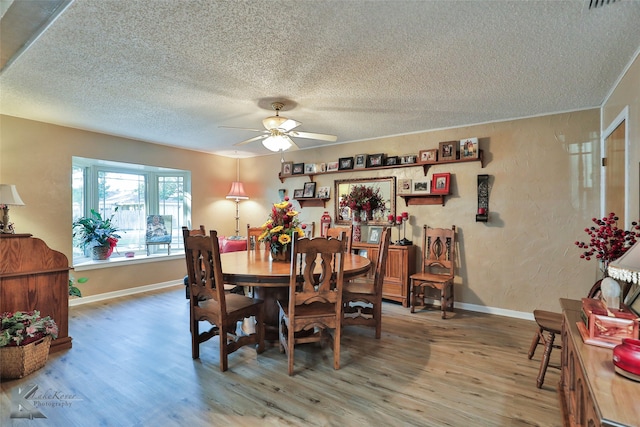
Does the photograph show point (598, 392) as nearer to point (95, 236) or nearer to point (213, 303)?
point (213, 303)

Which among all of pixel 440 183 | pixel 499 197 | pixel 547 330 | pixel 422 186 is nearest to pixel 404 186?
pixel 422 186

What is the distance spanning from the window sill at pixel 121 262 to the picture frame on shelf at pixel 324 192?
269 centimetres

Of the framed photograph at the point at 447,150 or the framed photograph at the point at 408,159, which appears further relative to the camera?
the framed photograph at the point at 408,159

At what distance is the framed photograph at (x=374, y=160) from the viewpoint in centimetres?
477

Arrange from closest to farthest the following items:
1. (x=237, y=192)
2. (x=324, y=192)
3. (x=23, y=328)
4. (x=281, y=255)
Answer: (x=23, y=328)
(x=281, y=255)
(x=324, y=192)
(x=237, y=192)

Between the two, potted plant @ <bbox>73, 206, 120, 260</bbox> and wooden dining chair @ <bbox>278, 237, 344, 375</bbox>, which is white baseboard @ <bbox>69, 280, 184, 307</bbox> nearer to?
potted plant @ <bbox>73, 206, 120, 260</bbox>

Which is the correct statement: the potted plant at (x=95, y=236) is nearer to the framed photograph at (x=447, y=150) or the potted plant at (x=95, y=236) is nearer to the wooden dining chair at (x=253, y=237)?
the wooden dining chair at (x=253, y=237)

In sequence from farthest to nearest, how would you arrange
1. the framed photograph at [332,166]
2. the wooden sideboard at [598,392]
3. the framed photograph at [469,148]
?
the framed photograph at [332,166], the framed photograph at [469,148], the wooden sideboard at [598,392]

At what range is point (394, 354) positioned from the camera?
2.80m

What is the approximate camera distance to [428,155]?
4395 mm

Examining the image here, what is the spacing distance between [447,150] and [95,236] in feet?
17.0

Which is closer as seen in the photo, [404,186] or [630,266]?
[630,266]

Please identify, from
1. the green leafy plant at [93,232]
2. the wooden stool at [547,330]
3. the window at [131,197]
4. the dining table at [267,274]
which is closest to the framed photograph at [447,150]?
the dining table at [267,274]

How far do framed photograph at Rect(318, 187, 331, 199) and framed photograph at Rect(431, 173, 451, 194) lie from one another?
1759 millimetres
